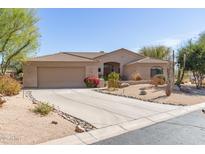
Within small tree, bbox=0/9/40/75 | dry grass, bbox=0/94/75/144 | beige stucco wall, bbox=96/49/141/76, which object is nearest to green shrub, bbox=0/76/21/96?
dry grass, bbox=0/94/75/144

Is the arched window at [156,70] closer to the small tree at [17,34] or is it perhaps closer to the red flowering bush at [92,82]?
the red flowering bush at [92,82]

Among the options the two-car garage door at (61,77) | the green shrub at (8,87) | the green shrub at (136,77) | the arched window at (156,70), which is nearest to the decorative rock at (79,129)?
the green shrub at (8,87)

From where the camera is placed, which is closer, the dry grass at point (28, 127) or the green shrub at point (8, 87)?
the dry grass at point (28, 127)

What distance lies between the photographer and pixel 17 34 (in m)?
21.6

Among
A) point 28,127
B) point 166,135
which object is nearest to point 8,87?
point 28,127

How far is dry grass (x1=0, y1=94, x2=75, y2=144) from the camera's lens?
270 inches

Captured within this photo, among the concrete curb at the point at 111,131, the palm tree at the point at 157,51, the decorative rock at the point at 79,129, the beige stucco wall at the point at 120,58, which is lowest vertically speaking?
the concrete curb at the point at 111,131

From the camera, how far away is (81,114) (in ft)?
34.3

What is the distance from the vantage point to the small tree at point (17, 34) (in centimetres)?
1960

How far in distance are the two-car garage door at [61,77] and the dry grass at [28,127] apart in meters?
16.3

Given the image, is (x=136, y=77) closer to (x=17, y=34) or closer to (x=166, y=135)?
(x=17, y=34)

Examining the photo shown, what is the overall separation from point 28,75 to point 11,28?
6149 mm
